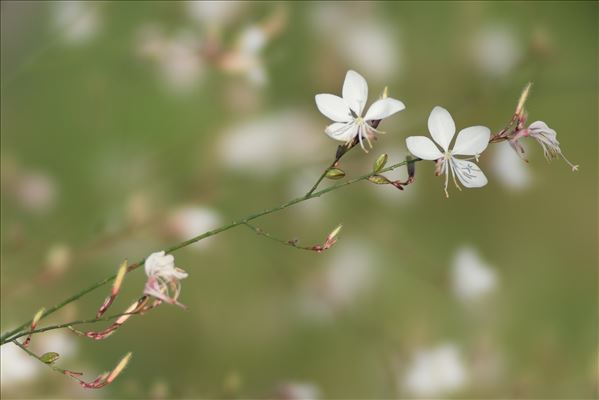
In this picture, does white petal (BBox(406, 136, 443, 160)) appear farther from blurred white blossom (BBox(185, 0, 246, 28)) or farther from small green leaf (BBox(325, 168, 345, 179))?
blurred white blossom (BBox(185, 0, 246, 28))

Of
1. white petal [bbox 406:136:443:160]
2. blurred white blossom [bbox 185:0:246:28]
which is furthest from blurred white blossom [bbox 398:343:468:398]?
white petal [bbox 406:136:443:160]

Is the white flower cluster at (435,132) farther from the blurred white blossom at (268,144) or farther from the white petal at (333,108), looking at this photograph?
the blurred white blossom at (268,144)

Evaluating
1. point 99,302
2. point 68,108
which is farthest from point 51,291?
point 68,108

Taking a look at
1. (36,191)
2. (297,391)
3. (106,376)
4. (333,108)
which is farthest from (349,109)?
(36,191)

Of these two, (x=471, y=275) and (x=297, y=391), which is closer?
(x=297, y=391)

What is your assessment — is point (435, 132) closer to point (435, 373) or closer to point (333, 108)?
point (333, 108)

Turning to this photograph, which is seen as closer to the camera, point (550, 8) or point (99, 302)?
point (99, 302)

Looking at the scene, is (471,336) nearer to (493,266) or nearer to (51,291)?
(493,266)
